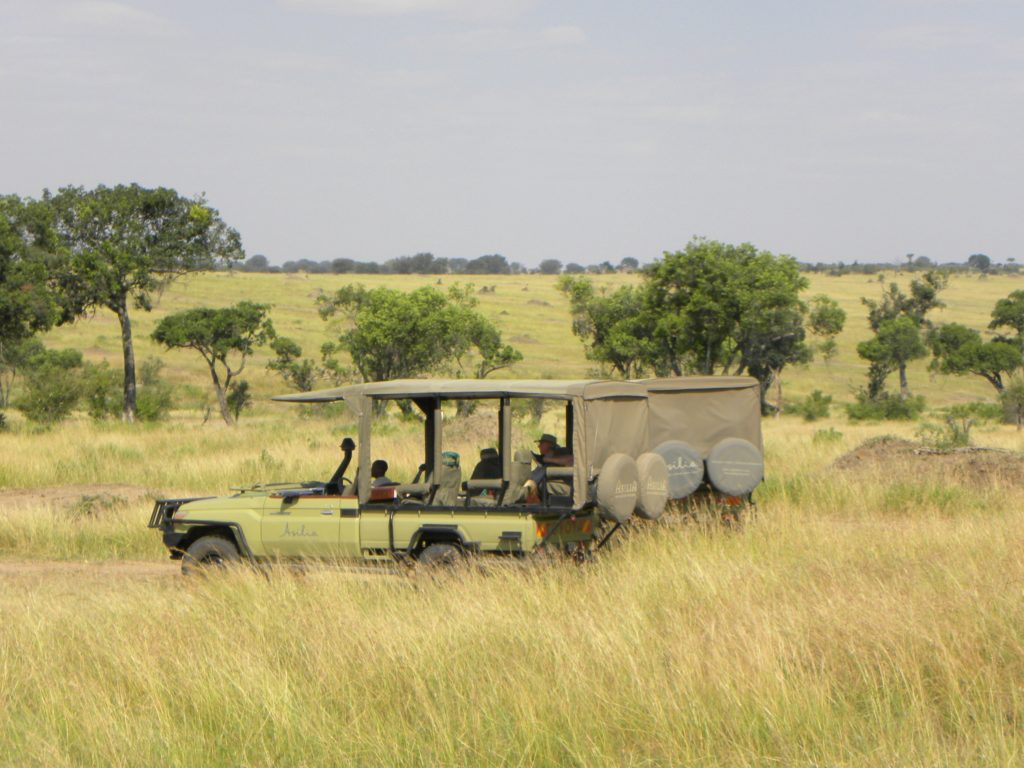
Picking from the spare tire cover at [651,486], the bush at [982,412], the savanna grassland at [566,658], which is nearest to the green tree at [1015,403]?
the bush at [982,412]

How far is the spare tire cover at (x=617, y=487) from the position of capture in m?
9.62

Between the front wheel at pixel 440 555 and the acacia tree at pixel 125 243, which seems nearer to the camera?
the front wheel at pixel 440 555

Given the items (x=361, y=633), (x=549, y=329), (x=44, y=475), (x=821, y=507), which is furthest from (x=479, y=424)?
(x=549, y=329)

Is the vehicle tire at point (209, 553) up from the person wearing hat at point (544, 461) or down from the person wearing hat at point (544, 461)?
down

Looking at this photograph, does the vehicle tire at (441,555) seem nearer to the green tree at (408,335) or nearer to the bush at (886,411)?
the green tree at (408,335)

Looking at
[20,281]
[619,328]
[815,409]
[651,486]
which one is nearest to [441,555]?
[651,486]

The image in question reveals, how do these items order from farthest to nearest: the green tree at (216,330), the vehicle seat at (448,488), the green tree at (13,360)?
the green tree at (13,360), the green tree at (216,330), the vehicle seat at (448,488)

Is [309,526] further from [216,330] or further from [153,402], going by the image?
[216,330]

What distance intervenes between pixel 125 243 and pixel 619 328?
17327 mm

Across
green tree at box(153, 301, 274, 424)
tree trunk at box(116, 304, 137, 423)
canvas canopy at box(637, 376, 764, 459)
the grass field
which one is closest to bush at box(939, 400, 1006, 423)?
the grass field

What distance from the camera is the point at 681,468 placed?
1156 cm

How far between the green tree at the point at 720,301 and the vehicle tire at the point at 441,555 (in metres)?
30.8

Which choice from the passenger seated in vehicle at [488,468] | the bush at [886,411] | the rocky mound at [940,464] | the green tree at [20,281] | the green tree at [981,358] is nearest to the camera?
A: the passenger seated in vehicle at [488,468]

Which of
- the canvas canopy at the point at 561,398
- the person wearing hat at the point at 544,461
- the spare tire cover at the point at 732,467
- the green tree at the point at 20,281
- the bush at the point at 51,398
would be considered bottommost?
the bush at the point at 51,398
